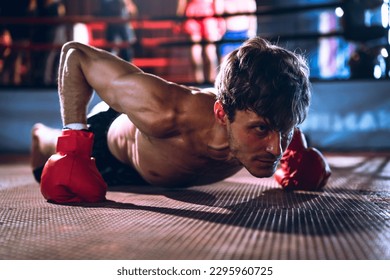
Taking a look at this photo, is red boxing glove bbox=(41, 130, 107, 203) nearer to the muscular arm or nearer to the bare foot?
the muscular arm

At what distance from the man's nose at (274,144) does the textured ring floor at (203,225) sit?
0.18m

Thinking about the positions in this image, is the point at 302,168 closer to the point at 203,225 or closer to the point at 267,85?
the point at 267,85

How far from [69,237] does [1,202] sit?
672 mm

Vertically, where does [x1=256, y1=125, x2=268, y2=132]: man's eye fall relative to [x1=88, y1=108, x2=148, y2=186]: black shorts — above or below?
above

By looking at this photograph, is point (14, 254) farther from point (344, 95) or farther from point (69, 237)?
point (344, 95)

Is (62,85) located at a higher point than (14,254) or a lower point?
higher

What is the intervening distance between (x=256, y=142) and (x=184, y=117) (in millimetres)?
298

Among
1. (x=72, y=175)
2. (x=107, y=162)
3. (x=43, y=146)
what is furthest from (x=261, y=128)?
(x=43, y=146)

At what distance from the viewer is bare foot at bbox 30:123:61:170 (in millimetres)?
2289

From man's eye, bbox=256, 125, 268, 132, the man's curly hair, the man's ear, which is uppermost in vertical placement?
the man's curly hair

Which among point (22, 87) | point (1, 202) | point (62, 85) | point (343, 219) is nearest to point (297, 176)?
point (343, 219)

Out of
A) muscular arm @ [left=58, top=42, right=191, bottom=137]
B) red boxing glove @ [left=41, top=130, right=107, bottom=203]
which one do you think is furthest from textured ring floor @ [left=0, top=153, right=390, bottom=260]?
muscular arm @ [left=58, top=42, right=191, bottom=137]

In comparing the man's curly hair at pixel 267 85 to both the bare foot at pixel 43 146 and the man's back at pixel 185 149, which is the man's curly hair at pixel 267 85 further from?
the bare foot at pixel 43 146
